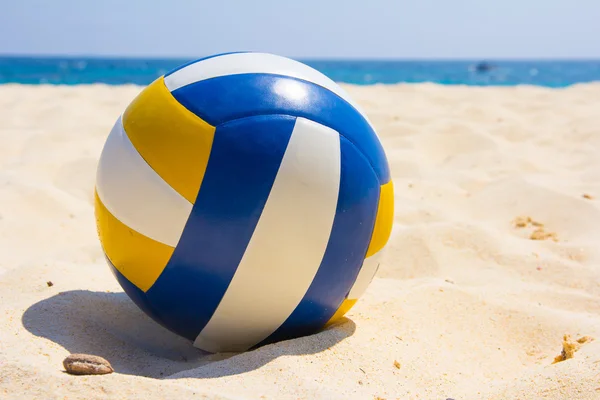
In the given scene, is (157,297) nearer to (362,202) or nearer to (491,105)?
(362,202)

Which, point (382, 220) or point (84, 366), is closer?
point (84, 366)

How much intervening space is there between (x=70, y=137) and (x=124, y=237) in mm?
4964

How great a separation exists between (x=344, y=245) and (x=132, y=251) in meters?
0.79

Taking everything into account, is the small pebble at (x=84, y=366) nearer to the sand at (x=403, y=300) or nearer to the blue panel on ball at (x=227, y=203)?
the sand at (x=403, y=300)

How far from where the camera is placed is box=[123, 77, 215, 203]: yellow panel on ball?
2260mm

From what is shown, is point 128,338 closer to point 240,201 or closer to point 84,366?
point 84,366

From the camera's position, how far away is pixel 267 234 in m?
2.26

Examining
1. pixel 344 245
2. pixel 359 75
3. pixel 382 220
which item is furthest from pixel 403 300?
pixel 359 75

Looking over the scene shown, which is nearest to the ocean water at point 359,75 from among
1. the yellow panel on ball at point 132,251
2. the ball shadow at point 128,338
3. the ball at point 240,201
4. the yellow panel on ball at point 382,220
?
the yellow panel on ball at point 382,220

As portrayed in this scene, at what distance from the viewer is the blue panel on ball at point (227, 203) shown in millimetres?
2240

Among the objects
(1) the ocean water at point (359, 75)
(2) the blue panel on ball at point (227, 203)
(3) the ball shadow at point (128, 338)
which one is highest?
(2) the blue panel on ball at point (227, 203)

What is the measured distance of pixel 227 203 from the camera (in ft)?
7.33

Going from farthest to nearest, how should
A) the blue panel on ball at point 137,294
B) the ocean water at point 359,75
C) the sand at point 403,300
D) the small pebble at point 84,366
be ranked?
the ocean water at point 359,75
the blue panel on ball at point 137,294
the sand at point 403,300
the small pebble at point 84,366

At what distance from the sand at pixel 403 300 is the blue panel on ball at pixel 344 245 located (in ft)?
0.32
